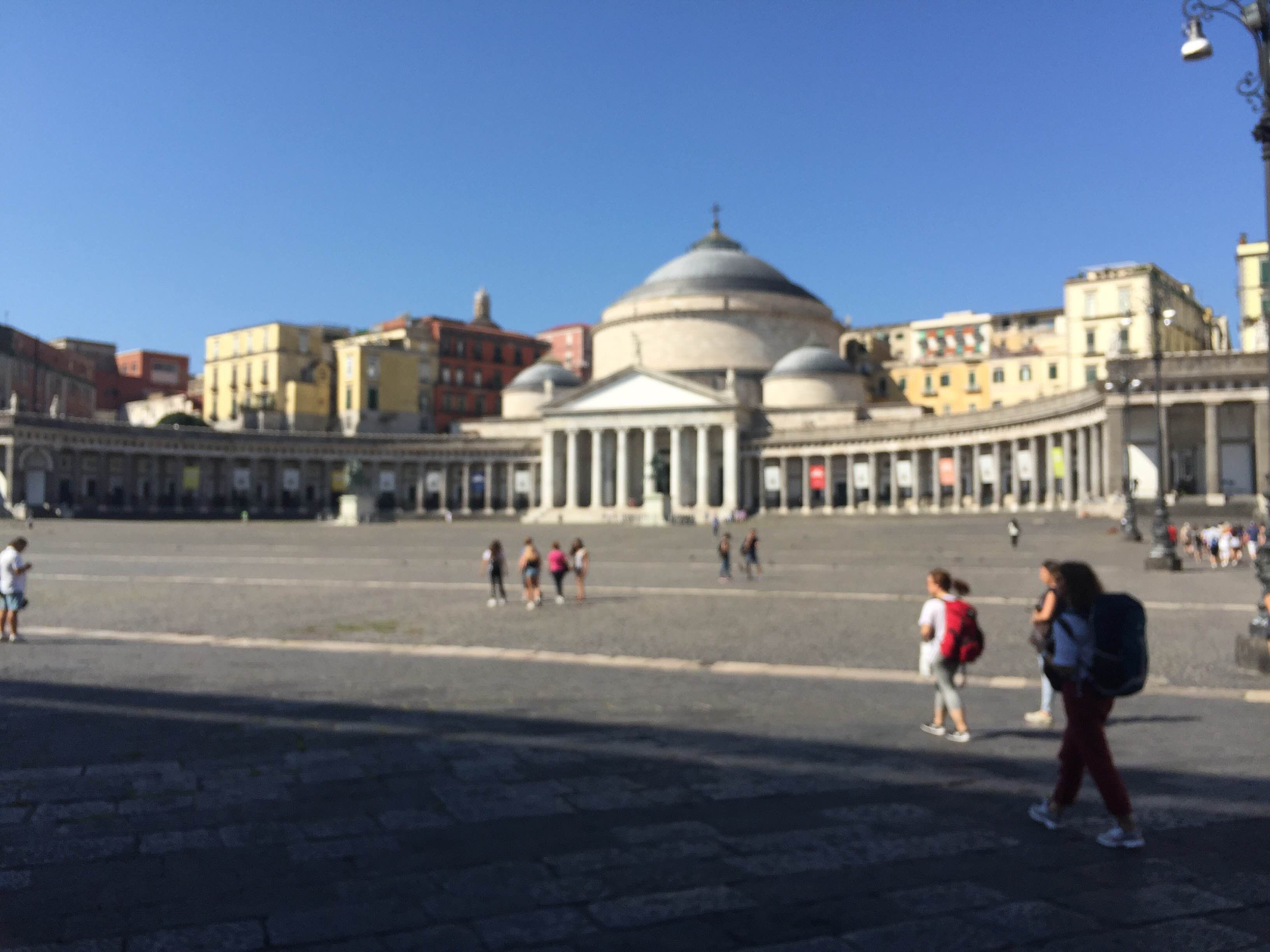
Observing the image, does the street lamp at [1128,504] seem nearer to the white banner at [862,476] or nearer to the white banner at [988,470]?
the white banner at [988,470]

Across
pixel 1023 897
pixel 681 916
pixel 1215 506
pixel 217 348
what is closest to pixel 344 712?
pixel 681 916

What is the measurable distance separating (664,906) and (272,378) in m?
90.7

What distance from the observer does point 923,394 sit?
9075 centimetres

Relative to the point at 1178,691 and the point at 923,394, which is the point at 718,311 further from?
the point at 1178,691

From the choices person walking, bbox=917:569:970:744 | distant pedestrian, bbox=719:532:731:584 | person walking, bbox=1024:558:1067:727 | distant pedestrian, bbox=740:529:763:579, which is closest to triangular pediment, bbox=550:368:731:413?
distant pedestrian, bbox=740:529:763:579

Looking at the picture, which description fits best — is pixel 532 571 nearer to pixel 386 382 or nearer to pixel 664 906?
pixel 664 906

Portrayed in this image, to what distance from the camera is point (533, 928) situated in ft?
16.0

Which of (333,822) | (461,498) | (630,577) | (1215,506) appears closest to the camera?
(333,822)

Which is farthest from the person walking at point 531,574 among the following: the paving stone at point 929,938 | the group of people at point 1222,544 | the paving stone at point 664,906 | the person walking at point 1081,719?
the group of people at point 1222,544

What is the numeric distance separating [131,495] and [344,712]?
75672mm

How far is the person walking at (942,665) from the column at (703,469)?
69.2m

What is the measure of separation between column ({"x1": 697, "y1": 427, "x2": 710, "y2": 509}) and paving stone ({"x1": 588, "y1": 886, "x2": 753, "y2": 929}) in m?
73.2

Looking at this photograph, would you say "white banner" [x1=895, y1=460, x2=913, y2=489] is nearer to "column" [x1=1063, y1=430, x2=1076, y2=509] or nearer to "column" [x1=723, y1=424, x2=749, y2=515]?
"column" [x1=723, y1=424, x2=749, y2=515]

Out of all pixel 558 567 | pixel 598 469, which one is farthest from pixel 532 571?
pixel 598 469
